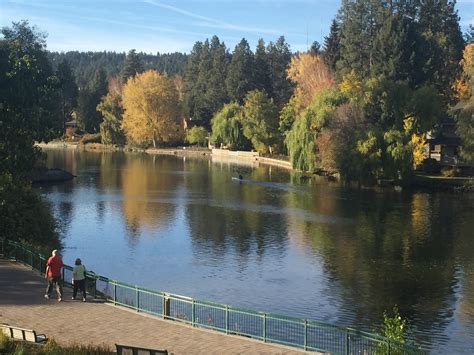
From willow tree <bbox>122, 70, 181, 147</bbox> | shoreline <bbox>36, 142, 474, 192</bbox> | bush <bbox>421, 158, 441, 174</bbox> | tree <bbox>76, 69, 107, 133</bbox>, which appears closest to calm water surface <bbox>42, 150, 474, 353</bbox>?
shoreline <bbox>36, 142, 474, 192</bbox>


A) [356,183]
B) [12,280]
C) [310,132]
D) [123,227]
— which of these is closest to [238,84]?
[310,132]

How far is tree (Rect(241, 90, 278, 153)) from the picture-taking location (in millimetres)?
117188

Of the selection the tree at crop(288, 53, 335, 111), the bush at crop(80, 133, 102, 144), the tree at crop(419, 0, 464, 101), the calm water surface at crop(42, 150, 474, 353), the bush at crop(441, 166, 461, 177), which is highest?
the tree at crop(419, 0, 464, 101)

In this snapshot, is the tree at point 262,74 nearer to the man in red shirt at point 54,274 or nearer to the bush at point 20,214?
the bush at point 20,214

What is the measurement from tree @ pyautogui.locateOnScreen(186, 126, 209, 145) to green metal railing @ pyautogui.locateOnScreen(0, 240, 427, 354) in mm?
110748

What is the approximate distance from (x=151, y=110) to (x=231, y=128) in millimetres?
22819

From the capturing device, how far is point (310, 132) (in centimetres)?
8525

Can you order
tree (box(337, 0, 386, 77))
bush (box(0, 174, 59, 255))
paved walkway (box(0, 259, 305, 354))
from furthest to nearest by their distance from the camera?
tree (box(337, 0, 386, 77)), bush (box(0, 174, 59, 255)), paved walkway (box(0, 259, 305, 354))

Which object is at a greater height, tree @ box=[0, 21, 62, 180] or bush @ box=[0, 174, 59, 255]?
tree @ box=[0, 21, 62, 180]

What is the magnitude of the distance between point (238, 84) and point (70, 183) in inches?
2656

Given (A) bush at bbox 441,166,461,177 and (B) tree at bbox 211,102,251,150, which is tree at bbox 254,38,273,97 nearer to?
(B) tree at bbox 211,102,251,150

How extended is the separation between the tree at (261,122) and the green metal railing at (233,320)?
289 ft

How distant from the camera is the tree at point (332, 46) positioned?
121 meters

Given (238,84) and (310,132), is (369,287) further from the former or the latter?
(238,84)
